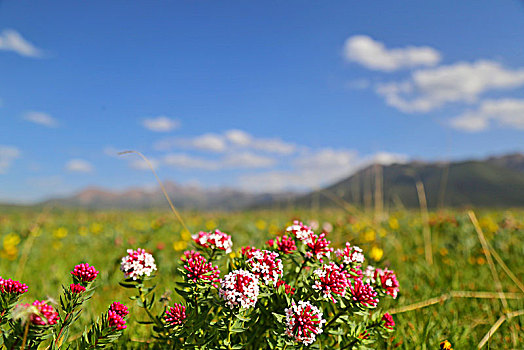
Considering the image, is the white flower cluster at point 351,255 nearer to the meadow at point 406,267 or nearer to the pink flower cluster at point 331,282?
the pink flower cluster at point 331,282

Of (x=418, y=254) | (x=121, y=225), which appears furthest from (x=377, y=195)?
(x=121, y=225)

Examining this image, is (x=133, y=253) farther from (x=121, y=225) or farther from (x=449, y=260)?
(x=121, y=225)

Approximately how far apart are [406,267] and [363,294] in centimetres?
394

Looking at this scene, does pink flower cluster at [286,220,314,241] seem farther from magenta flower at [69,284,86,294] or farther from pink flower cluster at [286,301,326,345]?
magenta flower at [69,284,86,294]

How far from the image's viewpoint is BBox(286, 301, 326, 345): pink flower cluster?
172cm

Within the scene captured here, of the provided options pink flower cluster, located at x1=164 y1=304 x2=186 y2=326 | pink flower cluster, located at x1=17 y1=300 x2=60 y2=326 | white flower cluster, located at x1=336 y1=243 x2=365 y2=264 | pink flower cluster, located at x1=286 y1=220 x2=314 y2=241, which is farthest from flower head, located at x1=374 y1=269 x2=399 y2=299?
pink flower cluster, located at x1=17 y1=300 x2=60 y2=326

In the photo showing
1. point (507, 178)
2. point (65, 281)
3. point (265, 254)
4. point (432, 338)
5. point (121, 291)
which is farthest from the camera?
point (507, 178)

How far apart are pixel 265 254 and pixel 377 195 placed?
4499 mm

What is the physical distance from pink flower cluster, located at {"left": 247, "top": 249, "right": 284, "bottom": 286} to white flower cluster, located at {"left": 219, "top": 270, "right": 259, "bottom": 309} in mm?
100

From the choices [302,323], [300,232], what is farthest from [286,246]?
[302,323]

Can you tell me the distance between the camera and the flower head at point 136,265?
1.94m

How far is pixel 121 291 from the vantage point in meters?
4.77

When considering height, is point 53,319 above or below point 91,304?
above

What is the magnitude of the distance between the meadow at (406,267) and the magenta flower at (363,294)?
3.40ft
